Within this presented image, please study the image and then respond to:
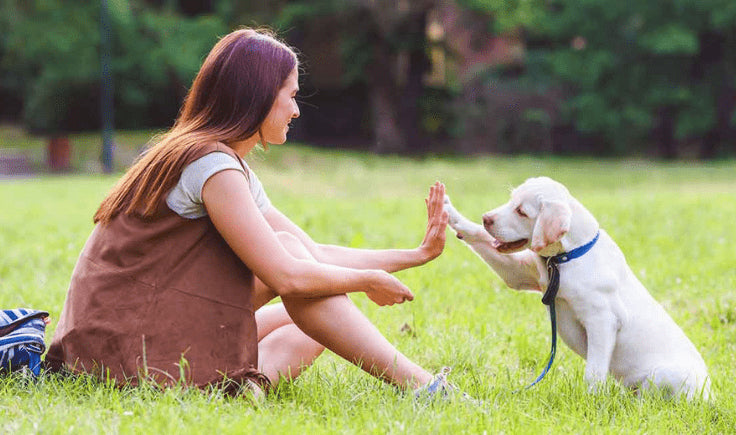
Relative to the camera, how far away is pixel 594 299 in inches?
147

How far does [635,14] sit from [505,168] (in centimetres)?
993

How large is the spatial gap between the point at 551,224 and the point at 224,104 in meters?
1.34

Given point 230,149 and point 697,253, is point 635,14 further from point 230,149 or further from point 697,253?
point 230,149

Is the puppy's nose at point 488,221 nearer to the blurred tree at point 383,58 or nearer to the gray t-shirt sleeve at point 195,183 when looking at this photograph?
the gray t-shirt sleeve at point 195,183

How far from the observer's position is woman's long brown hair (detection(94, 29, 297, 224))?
132 inches

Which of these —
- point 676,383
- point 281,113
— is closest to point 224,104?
point 281,113

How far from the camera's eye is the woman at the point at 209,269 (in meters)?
3.27

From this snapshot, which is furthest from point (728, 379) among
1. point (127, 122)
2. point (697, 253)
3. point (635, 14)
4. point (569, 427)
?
point (127, 122)

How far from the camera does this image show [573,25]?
31.7m

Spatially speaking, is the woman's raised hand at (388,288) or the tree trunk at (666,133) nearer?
the woman's raised hand at (388,288)

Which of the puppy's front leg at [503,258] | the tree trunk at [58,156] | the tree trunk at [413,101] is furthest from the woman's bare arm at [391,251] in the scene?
the tree trunk at [413,101]

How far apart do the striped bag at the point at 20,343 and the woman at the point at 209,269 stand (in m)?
0.07

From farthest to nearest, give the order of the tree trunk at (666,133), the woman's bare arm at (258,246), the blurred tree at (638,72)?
the tree trunk at (666,133)
the blurred tree at (638,72)
the woman's bare arm at (258,246)

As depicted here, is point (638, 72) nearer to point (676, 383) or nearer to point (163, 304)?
point (676, 383)
